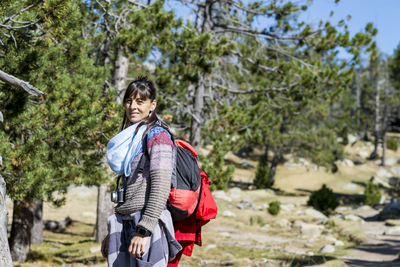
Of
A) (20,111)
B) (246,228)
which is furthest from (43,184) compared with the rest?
(246,228)

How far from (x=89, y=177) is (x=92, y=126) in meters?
1.12

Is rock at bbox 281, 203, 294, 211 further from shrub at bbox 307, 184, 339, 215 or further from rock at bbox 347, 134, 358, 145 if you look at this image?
rock at bbox 347, 134, 358, 145

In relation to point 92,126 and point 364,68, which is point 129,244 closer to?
point 92,126

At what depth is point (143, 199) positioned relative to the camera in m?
2.38

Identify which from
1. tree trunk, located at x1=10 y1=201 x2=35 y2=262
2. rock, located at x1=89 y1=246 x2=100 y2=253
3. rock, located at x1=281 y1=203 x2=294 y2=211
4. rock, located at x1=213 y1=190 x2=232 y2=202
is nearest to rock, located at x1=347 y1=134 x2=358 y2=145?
rock, located at x1=281 y1=203 x2=294 y2=211

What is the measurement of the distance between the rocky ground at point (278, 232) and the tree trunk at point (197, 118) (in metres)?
2.56

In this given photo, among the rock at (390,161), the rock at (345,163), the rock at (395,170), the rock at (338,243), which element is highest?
the rock at (390,161)

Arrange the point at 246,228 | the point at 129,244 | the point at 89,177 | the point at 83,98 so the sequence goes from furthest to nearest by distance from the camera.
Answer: the point at 246,228 < the point at 89,177 < the point at 83,98 < the point at 129,244

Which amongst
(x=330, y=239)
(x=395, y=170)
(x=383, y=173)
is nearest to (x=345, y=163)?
(x=395, y=170)

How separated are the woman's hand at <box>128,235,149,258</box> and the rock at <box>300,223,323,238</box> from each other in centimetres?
1205

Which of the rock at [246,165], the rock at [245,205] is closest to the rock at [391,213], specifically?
the rock at [245,205]

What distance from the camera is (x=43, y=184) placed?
5.12 metres

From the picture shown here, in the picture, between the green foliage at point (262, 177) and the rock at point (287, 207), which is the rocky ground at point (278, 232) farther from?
the green foliage at point (262, 177)

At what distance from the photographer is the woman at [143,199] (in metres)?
2.29
